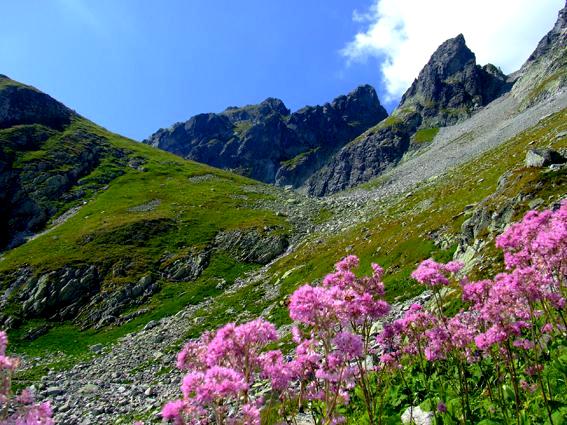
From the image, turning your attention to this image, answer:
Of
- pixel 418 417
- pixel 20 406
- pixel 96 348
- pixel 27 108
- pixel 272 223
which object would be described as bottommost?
pixel 418 417

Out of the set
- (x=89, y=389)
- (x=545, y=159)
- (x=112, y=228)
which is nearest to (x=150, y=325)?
(x=89, y=389)

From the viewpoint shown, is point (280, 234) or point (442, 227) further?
point (280, 234)

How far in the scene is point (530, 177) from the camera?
24594 millimetres

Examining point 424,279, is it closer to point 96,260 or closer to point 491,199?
point 491,199

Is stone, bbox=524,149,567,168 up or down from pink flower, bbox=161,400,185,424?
down

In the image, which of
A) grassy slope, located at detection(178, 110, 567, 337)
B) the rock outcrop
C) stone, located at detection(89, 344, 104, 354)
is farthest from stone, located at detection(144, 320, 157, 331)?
the rock outcrop

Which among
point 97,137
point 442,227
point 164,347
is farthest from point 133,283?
point 97,137

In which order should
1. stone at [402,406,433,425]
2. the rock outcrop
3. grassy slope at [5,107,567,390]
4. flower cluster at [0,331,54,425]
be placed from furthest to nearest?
1. the rock outcrop
2. grassy slope at [5,107,567,390]
3. stone at [402,406,433,425]
4. flower cluster at [0,331,54,425]

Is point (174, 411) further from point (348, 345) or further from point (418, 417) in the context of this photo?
point (418, 417)

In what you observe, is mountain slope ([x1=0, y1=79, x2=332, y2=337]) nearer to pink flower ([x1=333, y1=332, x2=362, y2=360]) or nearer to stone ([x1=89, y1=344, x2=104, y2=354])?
stone ([x1=89, y1=344, x2=104, y2=354])

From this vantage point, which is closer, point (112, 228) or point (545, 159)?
point (545, 159)

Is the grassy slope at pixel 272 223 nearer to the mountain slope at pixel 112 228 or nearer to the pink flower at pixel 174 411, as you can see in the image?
the mountain slope at pixel 112 228

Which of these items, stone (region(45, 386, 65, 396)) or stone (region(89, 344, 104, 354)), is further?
stone (region(89, 344, 104, 354))

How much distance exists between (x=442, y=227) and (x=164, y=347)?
24.8 m
